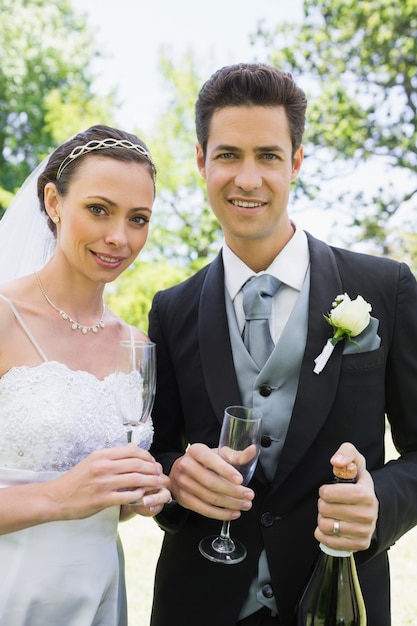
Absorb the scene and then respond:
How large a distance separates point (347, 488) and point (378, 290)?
0.97 m

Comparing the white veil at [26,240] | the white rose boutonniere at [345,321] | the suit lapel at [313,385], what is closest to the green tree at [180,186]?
the white veil at [26,240]

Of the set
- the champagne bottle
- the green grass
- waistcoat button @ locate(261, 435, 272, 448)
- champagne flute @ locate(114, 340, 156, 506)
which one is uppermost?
champagne flute @ locate(114, 340, 156, 506)

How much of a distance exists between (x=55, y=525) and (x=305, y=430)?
103 cm

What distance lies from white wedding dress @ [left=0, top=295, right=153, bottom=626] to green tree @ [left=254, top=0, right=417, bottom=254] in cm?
1311

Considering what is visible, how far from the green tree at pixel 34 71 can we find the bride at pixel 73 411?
1814 cm

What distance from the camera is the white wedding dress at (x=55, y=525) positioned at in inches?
87.9

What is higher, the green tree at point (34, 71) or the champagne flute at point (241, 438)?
the green tree at point (34, 71)

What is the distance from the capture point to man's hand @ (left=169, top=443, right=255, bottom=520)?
2006mm

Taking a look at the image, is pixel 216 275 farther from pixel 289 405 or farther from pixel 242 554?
pixel 242 554

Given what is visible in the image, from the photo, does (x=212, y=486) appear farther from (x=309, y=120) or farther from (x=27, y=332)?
(x=309, y=120)

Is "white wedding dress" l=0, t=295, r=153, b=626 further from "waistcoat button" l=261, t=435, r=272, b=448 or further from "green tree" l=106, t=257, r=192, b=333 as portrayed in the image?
"green tree" l=106, t=257, r=192, b=333

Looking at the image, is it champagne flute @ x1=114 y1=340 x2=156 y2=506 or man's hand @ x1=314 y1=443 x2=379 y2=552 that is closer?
man's hand @ x1=314 y1=443 x2=379 y2=552

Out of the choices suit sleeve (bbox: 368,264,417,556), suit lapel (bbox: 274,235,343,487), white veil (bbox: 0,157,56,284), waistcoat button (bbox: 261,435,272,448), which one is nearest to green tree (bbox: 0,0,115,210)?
white veil (bbox: 0,157,56,284)

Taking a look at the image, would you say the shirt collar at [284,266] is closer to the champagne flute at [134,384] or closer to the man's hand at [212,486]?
the champagne flute at [134,384]
